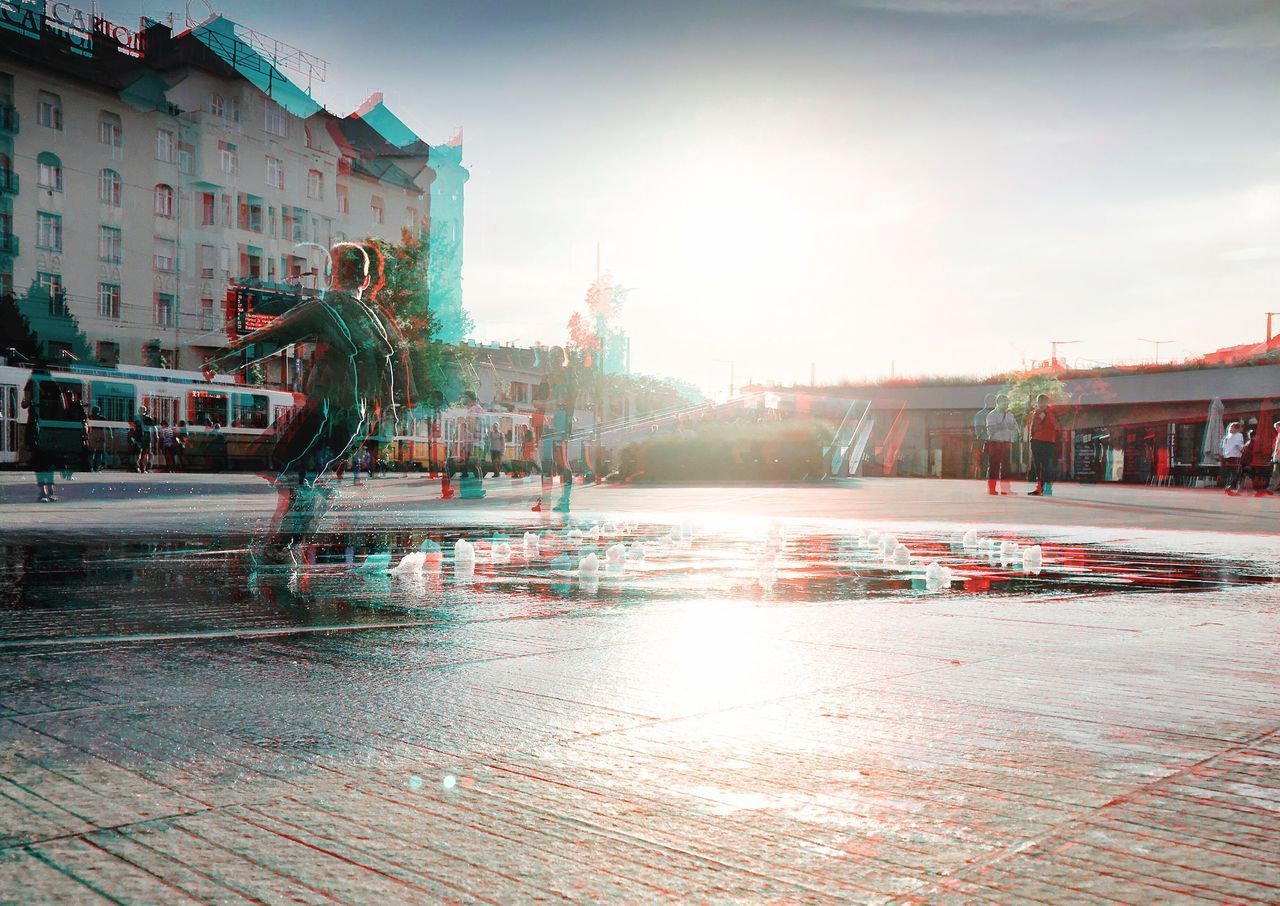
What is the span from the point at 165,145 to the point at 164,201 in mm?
2305

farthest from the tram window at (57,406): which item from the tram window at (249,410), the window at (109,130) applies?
the window at (109,130)

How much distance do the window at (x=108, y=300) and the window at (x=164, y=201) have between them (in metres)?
3.93

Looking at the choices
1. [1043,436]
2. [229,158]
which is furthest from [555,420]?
[229,158]

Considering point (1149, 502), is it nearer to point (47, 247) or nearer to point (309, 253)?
point (47, 247)

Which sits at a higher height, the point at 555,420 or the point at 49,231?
the point at 49,231

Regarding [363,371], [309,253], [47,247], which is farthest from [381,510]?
[309,253]

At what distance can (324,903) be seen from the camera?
187 cm

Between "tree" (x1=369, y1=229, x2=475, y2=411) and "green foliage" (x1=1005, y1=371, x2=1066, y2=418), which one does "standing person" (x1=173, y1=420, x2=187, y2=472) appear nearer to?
"tree" (x1=369, y1=229, x2=475, y2=411)

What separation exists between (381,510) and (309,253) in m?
43.8

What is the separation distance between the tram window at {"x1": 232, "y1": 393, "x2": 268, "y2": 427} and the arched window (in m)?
15.0

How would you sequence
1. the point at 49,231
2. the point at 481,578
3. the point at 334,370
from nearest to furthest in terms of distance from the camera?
the point at 481,578 → the point at 334,370 → the point at 49,231

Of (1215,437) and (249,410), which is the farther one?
(1215,437)

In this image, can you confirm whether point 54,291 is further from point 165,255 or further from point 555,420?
point 555,420

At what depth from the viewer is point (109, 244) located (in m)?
47.3
